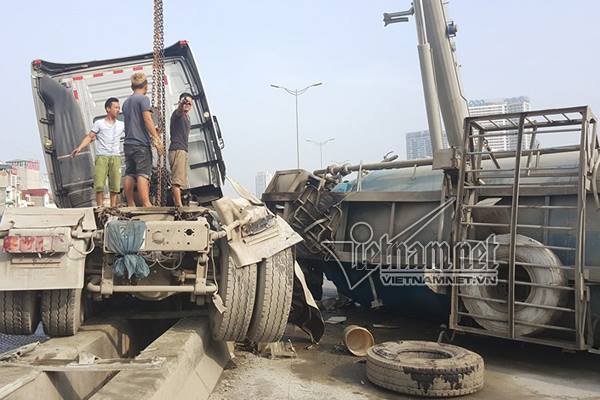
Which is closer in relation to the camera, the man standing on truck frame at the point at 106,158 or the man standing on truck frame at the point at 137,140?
the man standing on truck frame at the point at 137,140

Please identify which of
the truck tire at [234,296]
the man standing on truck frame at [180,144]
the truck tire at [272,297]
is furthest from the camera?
the man standing on truck frame at [180,144]

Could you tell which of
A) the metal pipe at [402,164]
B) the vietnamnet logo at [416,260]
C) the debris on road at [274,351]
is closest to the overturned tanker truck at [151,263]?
the debris on road at [274,351]

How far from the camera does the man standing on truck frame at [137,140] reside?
546 cm

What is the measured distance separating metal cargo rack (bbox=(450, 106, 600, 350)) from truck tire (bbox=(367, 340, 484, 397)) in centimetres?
95

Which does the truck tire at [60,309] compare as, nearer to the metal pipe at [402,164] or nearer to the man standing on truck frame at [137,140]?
the man standing on truck frame at [137,140]

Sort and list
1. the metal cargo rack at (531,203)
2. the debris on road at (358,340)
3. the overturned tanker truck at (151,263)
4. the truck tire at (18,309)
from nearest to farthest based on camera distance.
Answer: the overturned tanker truck at (151,263) < the truck tire at (18,309) < the metal cargo rack at (531,203) < the debris on road at (358,340)

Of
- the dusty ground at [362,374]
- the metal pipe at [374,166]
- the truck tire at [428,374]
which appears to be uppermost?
the metal pipe at [374,166]

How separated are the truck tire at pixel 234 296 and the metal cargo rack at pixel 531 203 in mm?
2276

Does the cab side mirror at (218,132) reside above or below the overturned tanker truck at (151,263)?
above

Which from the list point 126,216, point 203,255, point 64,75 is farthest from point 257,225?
point 64,75

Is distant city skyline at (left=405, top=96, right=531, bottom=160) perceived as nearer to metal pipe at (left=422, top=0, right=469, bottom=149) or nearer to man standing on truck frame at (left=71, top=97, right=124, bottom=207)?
metal pipe at (left=422, top=0, right=469, bottom=149)

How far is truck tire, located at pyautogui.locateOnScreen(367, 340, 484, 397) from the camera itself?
4328mm

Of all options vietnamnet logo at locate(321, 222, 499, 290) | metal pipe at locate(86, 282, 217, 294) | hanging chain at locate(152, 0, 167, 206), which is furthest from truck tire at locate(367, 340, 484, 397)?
hanging chain at locate(152, 0, 167, 206)

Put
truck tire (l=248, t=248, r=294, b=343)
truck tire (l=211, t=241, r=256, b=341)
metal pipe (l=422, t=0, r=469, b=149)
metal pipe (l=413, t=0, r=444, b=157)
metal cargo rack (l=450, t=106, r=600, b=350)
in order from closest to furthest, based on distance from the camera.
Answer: truck tire (l=211, t=241, r=256, b=341), truck tire (l=248, t=248, r=294, b=343), metal cargo rack (l=450, t=106, r=600, b=350), metal pipe (l=422, t=0, r=469, b=149), metal pipe (l=413, t=0, r=444, b=157)
